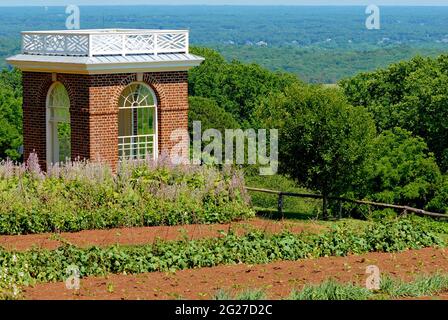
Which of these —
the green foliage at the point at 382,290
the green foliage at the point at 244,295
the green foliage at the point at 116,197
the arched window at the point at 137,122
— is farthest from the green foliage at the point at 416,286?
the arched window at the point at 137,122

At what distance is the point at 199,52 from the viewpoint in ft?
244

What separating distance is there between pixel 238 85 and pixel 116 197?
4993 cm

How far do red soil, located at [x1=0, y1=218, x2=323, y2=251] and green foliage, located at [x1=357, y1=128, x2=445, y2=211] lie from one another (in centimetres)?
1599

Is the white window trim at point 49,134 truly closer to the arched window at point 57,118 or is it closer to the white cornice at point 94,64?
the arched window at point 57,118

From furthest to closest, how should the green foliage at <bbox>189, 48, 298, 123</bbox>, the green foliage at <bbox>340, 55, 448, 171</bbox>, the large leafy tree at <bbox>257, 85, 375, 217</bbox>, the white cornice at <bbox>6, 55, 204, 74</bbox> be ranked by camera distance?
the green foliage at <bbox>189, 48, 298, 123</bbox> < the green foliage at <bbox>340, 55, 448, 171</bbox> < the large leafy tree at <bbox>257, 85, 375, 217</bbox> < the white cornice at <bbox>6, 55, 204, 74</bbox>

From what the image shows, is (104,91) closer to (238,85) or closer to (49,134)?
(49,134)

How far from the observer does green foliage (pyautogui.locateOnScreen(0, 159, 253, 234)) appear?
21.0 m

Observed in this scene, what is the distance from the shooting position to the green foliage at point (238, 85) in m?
71.2

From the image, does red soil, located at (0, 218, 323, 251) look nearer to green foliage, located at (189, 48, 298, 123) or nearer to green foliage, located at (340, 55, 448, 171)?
green foliage, located at (340, 55, 448, 171)

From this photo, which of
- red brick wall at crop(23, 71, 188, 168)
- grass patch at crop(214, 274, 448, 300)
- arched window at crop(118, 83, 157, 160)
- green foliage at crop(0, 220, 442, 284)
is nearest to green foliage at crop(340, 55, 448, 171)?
red brick wall at crop(23, 71, 188, 168)

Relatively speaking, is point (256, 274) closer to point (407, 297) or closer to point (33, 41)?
point (407, 297)

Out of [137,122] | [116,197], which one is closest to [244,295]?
[116,197]

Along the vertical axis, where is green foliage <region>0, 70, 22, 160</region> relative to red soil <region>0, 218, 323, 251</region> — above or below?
below
